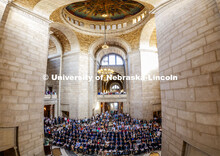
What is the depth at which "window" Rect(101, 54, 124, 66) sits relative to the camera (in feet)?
64.7

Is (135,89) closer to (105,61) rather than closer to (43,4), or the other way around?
(43,4)

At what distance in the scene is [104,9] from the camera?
9875 mm

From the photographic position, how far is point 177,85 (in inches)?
125

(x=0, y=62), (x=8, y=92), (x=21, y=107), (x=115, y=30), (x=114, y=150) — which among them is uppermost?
(x=115, y=30)

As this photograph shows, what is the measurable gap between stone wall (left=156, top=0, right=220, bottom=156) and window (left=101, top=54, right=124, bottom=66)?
1607 centimetres

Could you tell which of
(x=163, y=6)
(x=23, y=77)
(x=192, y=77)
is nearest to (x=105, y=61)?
(x=163, y=6)

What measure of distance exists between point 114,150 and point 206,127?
4.38 meters

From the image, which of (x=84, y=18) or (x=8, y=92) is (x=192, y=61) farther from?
(x=84, y=18)

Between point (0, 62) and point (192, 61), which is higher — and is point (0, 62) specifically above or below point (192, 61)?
above

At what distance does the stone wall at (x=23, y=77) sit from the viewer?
11.7 ft

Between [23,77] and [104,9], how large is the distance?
908 cm

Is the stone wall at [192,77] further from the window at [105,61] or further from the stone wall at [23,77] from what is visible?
the window at [105,61]

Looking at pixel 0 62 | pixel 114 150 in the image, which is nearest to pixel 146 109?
pixel 114 150

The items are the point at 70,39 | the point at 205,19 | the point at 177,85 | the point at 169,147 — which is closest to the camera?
the point at 205,19
